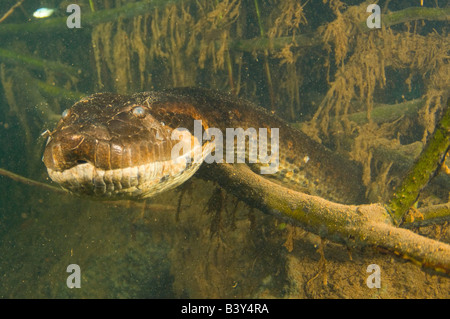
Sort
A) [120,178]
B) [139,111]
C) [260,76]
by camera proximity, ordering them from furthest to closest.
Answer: [260,76] < [139,111] < [120,178]

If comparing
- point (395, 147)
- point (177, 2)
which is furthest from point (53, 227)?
point (395, 147)

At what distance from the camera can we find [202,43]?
19.3 ft

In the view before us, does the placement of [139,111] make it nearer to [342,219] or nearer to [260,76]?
[342,219]

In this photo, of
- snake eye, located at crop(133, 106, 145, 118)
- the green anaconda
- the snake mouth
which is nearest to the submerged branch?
the green anaconda

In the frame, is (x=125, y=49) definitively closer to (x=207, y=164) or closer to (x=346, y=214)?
(x=207, y=164)

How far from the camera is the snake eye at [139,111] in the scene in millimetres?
2132

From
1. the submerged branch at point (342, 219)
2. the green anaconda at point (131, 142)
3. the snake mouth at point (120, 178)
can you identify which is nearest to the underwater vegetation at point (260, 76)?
the submerged branch at point (342, 219)

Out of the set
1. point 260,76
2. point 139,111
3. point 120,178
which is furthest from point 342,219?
point 260,76

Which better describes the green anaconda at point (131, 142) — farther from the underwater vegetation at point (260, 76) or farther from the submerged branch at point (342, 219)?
the underwater vegetation at point (260, 76)

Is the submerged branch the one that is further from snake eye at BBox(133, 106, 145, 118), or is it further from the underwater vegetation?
the underwater vegetation

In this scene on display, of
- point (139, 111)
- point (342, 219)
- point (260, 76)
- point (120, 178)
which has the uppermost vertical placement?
point (260, 76)

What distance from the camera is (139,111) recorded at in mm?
2146

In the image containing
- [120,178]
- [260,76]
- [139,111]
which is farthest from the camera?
[260,76]

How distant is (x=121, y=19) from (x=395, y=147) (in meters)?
6.55
